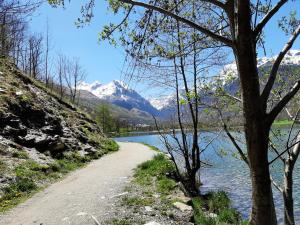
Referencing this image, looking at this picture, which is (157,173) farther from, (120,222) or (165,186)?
(120,222)

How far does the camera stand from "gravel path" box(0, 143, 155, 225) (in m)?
9.06

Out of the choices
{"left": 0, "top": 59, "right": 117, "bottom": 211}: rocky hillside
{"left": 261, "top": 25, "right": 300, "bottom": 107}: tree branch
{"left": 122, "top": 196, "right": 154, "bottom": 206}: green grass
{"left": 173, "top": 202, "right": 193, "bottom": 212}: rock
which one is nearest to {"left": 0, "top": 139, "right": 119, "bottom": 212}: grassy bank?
{"left": 0, "top": 59, "right": 117, "bottom": 211}: rocky hillside

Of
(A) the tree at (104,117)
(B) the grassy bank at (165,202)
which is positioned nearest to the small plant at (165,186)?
(B) the grassy bank at (165,202)

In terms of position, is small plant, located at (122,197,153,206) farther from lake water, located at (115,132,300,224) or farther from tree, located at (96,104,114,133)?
tree, located at (96,104,114,133)

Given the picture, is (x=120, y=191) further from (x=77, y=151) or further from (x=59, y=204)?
(x=77, y=151)

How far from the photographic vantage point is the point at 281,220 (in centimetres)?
1375

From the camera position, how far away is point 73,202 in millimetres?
10984

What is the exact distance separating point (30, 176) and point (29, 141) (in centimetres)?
523

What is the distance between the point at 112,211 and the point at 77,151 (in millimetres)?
13620

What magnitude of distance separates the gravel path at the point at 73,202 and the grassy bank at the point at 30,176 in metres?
0.41

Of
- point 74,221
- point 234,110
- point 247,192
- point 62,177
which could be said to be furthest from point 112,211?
point 247,192

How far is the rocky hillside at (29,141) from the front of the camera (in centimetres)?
1359

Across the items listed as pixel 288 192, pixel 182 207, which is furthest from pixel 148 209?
pixel 288 192

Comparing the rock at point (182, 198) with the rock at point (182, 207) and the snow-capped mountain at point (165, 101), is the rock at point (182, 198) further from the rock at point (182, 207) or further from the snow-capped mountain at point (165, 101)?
the snow-capped mountain at point (165, 101)
